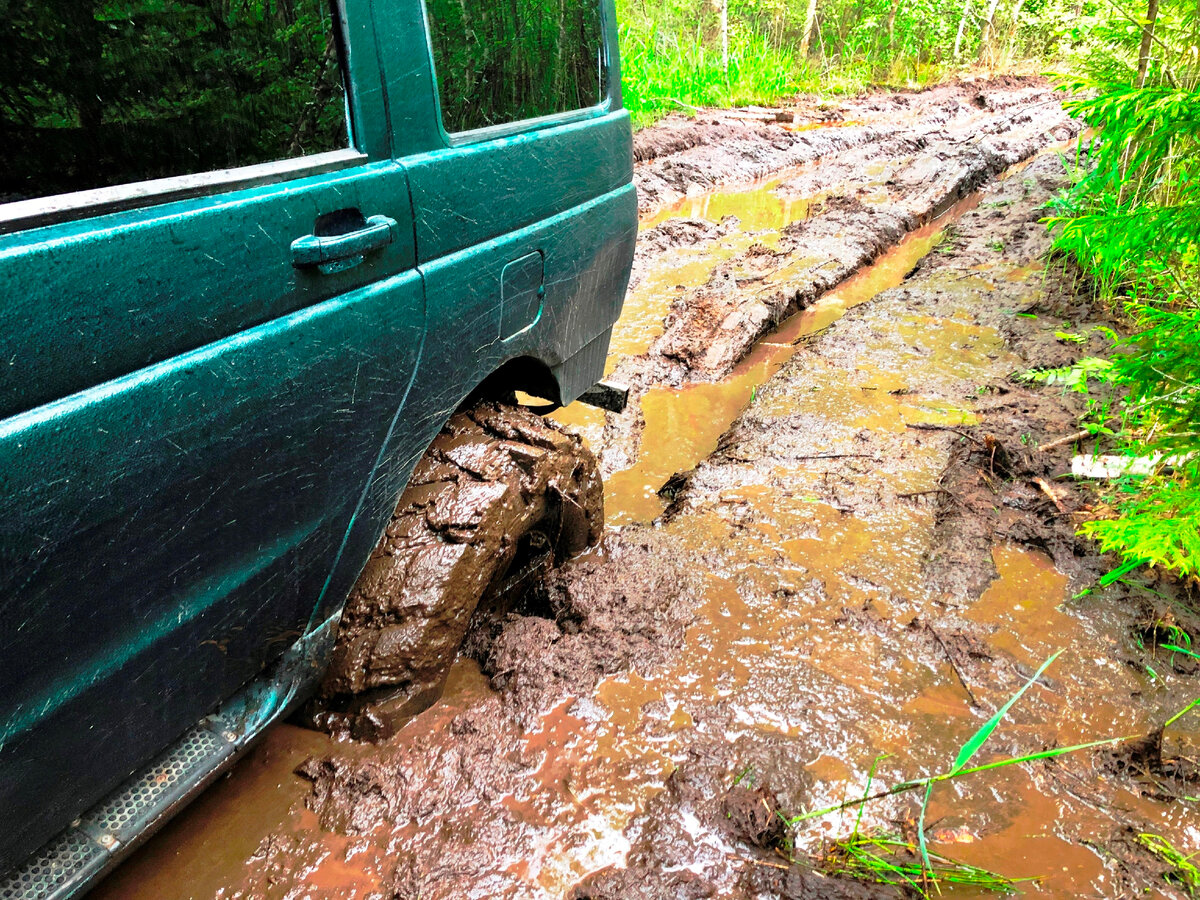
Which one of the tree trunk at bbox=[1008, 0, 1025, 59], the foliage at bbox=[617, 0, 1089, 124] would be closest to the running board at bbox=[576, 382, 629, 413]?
the foliage at bbox=[617, 0, 1089, 124]

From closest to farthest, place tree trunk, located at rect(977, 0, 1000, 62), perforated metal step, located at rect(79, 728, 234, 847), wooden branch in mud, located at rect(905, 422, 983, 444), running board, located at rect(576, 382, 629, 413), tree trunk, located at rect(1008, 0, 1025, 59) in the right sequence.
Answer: perforated metal step, located at rect(79, 728, 234, 847) < running board, located at rect(576, 382, 629, 413) < wooden branch in mud, located at rect(905, 422, 983, 444) < tree trunk, located at rect(977, 0, 1000, 62) < tree trunk, located at rect(1008, 0, 1025, 59)

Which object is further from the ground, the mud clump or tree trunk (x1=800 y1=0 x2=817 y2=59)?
tree trunk (x1=800 y1=0 x2=817 y2=59)

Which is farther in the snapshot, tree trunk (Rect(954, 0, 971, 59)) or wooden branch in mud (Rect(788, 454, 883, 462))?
tree trunk (Rect(954, 0, 971, 59))

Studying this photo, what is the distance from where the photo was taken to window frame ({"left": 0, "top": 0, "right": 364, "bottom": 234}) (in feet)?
3.42

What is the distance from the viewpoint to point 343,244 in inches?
54.5

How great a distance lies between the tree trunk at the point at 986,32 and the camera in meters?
18.6

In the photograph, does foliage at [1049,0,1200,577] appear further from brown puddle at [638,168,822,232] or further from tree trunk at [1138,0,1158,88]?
brown puddle at [638,168,822,232]

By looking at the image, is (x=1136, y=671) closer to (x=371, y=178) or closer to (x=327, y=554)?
(x=327, y=554)

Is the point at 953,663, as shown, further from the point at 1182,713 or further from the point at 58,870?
the point at 58,870

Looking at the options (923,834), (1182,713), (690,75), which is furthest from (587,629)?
(690,75)

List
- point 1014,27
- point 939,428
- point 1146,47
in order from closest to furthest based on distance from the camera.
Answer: point 939,428 < point 1146,47 < point 1014,27

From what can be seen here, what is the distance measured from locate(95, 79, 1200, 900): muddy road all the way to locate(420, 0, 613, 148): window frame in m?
1.40

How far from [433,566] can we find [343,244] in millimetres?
860

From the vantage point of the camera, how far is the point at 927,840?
1735mm
